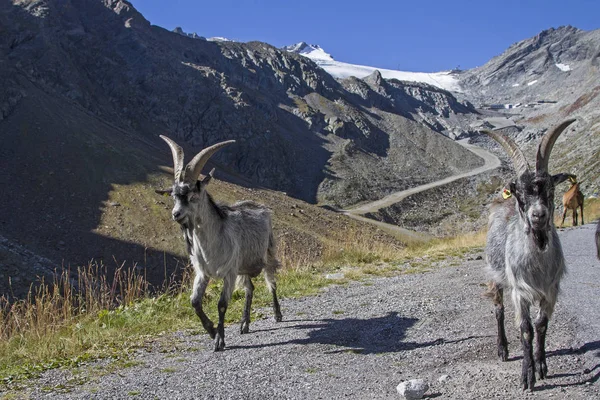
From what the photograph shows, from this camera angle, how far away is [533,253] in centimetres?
562

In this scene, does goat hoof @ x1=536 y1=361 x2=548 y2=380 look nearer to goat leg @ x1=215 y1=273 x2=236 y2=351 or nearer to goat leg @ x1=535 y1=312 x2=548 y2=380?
goat leg @ x1=535 y1=312 x2=548 y2=380

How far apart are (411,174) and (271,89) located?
44750 mm

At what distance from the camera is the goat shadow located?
714 centimetres

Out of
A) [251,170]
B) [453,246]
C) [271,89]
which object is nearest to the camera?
[453,246]

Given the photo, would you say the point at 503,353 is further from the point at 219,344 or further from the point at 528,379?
the point at 219,344

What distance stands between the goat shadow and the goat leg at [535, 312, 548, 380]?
1612 millimetres

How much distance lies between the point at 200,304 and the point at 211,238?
1.00 meters

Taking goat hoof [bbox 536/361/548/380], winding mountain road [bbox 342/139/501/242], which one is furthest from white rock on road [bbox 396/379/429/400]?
winding mountain road [bbox 342/139/501/242]

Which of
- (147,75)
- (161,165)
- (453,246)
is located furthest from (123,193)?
(147,75)

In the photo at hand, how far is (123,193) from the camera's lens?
45.4 meters

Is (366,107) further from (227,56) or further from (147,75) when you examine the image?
(147,75)

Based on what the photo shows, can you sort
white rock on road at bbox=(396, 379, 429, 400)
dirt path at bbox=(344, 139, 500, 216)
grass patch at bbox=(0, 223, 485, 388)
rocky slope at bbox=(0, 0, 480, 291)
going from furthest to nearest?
dirt path at bbox=(344, 139, 500, 216) → rocky slope at bbox=(0, 0, 480, 291) → grass patch at bbox=(0, 223, 485, 388) → white rock on road at bbox=(396, 379, 429, 400)

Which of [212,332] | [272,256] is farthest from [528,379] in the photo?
[272,256]

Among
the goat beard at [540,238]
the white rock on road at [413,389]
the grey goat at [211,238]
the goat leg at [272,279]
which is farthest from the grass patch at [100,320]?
the goat beard at [540,238]
